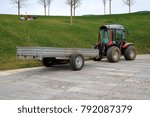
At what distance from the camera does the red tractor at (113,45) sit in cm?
1787

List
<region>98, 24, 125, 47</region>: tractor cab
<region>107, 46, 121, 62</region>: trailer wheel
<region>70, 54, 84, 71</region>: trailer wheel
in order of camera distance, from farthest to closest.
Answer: <region>98, 24, 125, 47</region>: tractor cab, <region>107, 46, 121, 62</region>: trailer wheel, <region>70, 54, 84, 71</region>: trailer wheel

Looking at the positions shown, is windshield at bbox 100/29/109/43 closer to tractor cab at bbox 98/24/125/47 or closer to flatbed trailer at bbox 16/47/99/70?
tractor cab at bbox 98/24/125/47

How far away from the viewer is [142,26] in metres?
39.1

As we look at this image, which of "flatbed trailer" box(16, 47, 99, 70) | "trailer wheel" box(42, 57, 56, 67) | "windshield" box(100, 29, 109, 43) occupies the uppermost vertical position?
"windshield" box(100, 29, 109, 43)

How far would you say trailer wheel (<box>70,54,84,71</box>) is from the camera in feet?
46.4

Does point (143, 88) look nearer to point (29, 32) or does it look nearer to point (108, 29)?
point (108, 29)

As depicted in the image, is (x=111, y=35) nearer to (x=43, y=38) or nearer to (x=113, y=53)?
(x=113, y=53)

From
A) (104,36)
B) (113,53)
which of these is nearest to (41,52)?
(113,53)

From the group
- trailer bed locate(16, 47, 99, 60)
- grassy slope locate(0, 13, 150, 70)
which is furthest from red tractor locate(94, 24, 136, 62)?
grassy slope locate(0, 13, 150, 70)

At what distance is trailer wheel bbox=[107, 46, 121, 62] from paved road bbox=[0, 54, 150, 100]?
9.12ft

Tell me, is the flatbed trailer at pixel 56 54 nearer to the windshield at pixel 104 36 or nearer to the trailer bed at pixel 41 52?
the trailer bed at pixel 41 52

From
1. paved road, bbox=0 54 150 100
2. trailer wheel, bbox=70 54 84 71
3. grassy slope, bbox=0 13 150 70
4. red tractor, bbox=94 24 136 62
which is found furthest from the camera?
grassy slope, bbox=0 13 150 70

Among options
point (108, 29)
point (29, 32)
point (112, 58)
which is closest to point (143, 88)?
point (112, 58)

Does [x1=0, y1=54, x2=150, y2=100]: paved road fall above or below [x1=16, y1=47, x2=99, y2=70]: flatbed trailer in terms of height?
below
